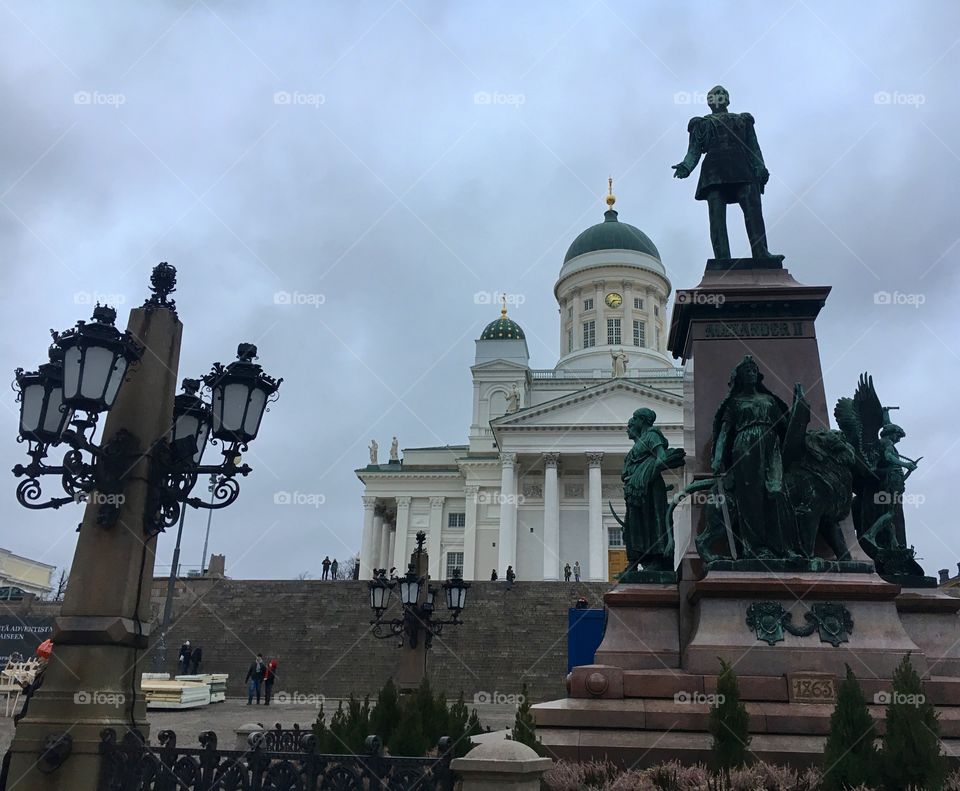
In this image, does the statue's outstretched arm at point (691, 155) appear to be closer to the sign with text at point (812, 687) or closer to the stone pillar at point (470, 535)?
the sign with text at point (812, 687)

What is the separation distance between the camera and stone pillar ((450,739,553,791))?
181 inches

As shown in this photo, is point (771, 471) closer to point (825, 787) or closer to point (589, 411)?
point (825, 787)

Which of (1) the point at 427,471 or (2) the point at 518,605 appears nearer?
(2) the point at 518,605

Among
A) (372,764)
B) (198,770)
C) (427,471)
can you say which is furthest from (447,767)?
(427,471)

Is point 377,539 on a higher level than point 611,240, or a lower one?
lower

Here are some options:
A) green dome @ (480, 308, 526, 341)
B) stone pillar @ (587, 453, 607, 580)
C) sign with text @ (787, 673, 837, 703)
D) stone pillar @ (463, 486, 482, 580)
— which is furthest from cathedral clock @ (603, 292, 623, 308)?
sign with text @ (787, 673, 837, 703)

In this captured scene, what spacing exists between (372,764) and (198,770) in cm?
106

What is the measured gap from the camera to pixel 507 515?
56.8m

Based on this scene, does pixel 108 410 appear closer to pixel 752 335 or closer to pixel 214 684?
pixel 752 335

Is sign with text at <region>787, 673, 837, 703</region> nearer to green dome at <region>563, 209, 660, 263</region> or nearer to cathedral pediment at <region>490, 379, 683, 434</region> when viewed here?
cathedral pediment at <region>490, 379, 683, 434</region>

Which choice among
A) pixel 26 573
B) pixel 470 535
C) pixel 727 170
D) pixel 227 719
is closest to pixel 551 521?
pixel 470 535

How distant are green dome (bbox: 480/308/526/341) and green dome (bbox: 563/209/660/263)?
8474 millimetres

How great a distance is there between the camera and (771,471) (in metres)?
7.78

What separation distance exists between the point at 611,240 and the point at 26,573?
65.3 metres
